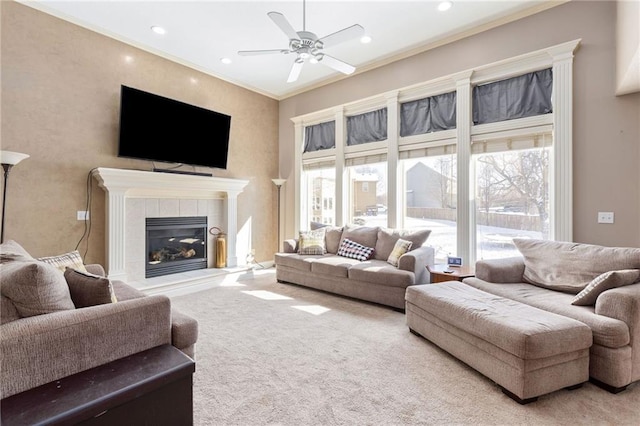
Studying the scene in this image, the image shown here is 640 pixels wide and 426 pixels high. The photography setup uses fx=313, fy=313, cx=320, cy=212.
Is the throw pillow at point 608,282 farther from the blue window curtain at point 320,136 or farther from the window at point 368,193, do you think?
the blue window curtain at point 320,136

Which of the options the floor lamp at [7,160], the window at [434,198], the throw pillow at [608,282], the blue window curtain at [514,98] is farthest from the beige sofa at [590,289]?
the floor lamp at [7,160]

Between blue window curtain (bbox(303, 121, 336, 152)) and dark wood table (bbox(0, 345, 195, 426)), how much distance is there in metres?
4.65

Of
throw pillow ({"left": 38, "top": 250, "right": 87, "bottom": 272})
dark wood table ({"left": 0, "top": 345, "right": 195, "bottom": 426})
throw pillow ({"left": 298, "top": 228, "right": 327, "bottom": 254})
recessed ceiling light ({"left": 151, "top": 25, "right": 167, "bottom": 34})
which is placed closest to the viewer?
dark wood table ({"left": 0, "top": 345, "right": 195, "bottom": 426})

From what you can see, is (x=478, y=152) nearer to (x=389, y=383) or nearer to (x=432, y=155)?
(x=432, y=155)

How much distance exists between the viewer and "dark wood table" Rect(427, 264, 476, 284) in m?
3.33

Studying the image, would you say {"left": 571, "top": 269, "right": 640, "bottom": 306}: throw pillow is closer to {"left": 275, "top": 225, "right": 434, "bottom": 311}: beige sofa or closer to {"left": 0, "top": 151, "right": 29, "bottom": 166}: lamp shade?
{"left": 275, "top": 225, "right": 434, "bottom": 311}: beige sofa

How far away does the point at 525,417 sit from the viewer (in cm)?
176

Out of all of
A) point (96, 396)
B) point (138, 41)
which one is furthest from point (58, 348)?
point (138, 41)

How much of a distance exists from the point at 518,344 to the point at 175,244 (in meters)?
4.57

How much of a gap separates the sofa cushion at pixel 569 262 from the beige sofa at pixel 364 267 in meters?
1.12

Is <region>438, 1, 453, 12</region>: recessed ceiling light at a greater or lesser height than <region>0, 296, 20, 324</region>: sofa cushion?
greater

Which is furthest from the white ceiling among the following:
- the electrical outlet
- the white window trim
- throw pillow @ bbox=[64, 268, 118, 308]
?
throw pillow @ bbox=[64, 268, 118, 308]

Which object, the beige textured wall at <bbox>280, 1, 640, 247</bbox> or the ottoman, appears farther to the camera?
the beige textured wall at <bbox>280, 1, 640, 247</bbox>

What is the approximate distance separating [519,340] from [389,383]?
845 mm
